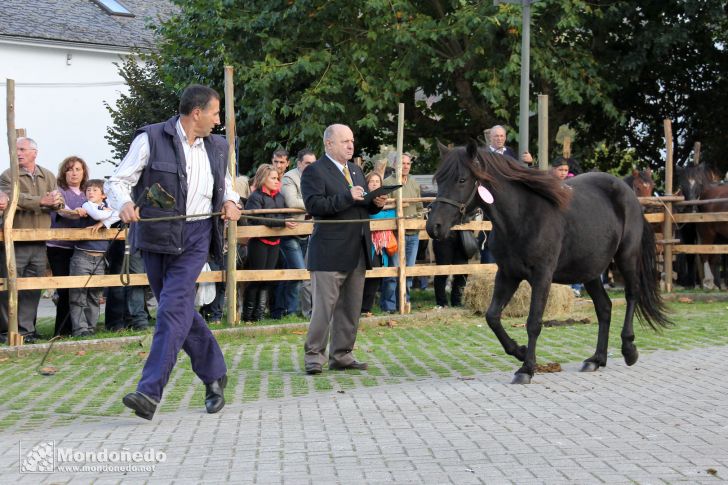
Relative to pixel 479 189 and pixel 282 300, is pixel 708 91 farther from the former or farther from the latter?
pixel 479 189

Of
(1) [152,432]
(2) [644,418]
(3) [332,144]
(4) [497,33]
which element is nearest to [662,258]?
(4) [497,33]

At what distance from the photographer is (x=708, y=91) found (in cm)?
2611

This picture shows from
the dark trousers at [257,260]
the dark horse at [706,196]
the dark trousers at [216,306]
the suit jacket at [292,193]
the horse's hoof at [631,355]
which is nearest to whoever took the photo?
the horse's hoof at [631,355]

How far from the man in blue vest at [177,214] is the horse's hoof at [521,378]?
232 cm

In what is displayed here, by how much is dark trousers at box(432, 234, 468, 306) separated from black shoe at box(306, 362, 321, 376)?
6363 millimetres

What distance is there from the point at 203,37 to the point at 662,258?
466 inches

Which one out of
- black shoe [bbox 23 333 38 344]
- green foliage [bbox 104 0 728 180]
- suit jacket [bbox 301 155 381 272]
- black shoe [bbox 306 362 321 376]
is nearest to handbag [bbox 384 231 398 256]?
black shoe [bbox 23 333 38 344]

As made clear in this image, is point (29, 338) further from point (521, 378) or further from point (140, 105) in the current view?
point (140, 105)

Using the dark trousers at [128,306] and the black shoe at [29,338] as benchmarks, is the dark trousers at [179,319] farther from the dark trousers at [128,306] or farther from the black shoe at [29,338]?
the dark trousers at [128,306]

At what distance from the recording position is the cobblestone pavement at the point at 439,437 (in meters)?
5.71

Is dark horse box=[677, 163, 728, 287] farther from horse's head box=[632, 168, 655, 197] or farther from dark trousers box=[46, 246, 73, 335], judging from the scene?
dark trousers box=[46, 246, 73, 335]

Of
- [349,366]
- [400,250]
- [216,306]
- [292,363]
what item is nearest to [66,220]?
[216,306]

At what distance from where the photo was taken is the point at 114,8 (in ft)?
153

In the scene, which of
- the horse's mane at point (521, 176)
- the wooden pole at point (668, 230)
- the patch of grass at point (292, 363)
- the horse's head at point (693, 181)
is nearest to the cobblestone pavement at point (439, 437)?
the patch of grass at point (292, 363)
